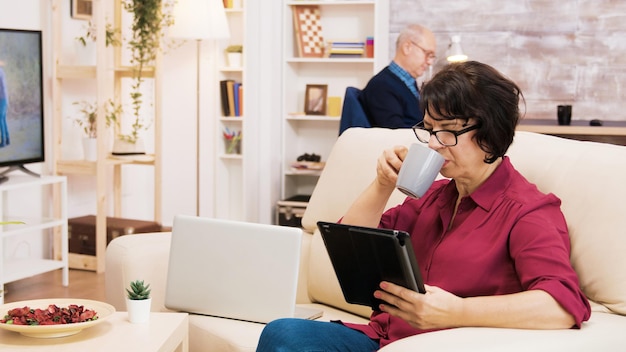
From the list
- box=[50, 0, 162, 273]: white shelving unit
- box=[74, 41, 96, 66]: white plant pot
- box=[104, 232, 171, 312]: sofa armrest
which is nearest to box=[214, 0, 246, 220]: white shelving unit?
Result: box=[50, 0, 162, 273]: white shelving unit

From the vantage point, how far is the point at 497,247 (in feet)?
5.99

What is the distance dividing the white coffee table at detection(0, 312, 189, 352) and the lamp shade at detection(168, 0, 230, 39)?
11.1 ft

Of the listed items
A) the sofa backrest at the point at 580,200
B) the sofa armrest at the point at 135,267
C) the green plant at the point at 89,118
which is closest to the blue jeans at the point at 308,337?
the sofa backrest at the point at 580,200

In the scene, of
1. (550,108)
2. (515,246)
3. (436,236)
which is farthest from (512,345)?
(550,108)

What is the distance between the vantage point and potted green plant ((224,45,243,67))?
222 inches

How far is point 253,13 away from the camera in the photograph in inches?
216

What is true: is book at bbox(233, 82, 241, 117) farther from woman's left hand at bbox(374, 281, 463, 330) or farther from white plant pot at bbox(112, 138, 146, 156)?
woman's left hand at bbox(374, 281, 463, 330)

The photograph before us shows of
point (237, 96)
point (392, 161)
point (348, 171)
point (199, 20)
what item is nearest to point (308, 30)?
point (237, 96)

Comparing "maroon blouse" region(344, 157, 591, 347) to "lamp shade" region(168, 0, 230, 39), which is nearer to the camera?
"maroon blouse" region(344, 157, 591, 347)

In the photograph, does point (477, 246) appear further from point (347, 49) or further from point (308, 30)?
point (308, 30)

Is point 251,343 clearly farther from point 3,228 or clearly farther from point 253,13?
point 253,13

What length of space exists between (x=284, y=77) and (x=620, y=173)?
391 cm

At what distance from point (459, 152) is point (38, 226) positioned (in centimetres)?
307

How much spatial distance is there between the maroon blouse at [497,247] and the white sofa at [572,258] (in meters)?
0.10
